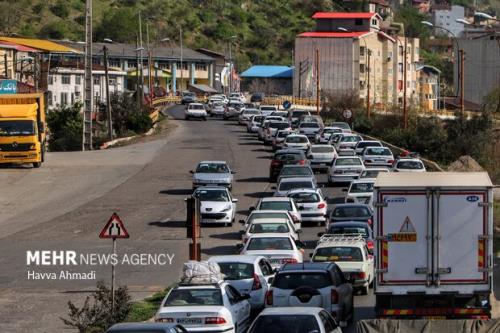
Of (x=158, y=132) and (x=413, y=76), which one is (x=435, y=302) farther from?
(x=413, y=76)

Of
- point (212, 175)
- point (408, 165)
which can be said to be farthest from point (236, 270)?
point (408, 165)

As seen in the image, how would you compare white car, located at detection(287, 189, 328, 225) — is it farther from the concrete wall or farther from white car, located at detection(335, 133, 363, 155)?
Answer: the concrete wall

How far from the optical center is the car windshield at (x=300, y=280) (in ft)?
78.8

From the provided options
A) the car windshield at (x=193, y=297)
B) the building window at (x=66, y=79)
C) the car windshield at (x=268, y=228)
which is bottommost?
the car windshield at (x=268, y=228)

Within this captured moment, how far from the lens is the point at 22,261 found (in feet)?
116

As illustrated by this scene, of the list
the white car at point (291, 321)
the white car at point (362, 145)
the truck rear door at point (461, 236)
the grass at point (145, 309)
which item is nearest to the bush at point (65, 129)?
the white car at point (362, 145)

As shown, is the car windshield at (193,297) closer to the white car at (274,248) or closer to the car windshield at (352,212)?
the white car at (274,248)

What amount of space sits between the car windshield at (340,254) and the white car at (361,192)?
14.5 metres

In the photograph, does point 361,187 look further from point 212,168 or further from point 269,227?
point 269,227

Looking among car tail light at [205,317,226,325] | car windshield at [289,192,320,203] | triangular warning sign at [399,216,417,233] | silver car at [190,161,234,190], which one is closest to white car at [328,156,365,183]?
silver car at [190,161,234,190]

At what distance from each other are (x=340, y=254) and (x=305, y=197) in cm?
1431

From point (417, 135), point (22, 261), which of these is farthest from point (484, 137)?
point (22, 261)

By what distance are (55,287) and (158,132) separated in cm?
5542

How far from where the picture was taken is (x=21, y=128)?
58000mm
